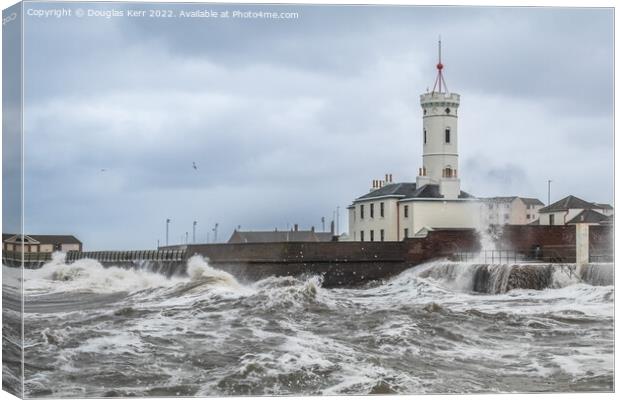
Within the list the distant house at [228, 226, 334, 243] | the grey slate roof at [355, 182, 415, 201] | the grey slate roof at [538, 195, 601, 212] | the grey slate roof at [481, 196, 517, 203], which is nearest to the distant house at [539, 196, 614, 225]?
the grey slate roof at [538, 195, 601, 212]

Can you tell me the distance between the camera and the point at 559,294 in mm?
15242

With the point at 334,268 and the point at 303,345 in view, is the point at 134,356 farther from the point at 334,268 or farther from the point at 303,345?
the point at 334,268

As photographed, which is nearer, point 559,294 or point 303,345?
point 303,345

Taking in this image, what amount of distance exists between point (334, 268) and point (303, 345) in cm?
A: 203

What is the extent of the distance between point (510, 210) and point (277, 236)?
3.03m

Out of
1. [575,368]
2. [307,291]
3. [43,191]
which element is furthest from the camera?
[307,291]

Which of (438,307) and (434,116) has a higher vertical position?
(434,116)

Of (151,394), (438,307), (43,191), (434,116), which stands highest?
(434,116)

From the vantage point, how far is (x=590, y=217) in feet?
48.6

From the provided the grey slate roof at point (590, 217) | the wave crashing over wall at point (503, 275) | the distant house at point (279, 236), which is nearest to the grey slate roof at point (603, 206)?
the grey slate roof at point (590, 217)

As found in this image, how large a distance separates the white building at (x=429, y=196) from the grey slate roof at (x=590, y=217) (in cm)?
128

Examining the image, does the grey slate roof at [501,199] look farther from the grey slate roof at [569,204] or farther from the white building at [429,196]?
the grey slate roof at [569,204]

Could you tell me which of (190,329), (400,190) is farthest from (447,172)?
(190,329)

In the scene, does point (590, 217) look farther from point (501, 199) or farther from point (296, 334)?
point (296, 334)
